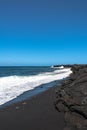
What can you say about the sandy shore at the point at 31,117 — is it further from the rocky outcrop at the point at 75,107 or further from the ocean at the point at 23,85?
the ocean at the point at 23,85

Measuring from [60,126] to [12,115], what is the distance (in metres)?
2.48

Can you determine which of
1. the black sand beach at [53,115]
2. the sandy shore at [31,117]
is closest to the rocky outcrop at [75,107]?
the black sand beach at [53,115]

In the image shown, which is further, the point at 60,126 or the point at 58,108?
the point at 58,108

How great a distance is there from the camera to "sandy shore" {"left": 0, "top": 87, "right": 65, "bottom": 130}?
7.87 meters

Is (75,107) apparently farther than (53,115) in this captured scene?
No

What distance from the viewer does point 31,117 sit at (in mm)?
8945

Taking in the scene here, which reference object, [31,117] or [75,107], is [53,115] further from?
[75,107]

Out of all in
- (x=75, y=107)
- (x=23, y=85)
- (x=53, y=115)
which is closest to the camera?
(x=75, y=107)

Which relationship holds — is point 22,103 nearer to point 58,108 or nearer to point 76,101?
point 58,108

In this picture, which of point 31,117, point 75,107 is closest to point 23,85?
point 31,117

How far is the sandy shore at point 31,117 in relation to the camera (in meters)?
7.87

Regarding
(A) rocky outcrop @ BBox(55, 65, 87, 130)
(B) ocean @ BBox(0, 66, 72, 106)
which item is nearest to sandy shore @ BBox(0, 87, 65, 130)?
(A) rocky outcrop @ BBox(55, 65, 87, 130)

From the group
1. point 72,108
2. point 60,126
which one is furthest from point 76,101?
point 60,126

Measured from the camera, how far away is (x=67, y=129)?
6.97 meters
